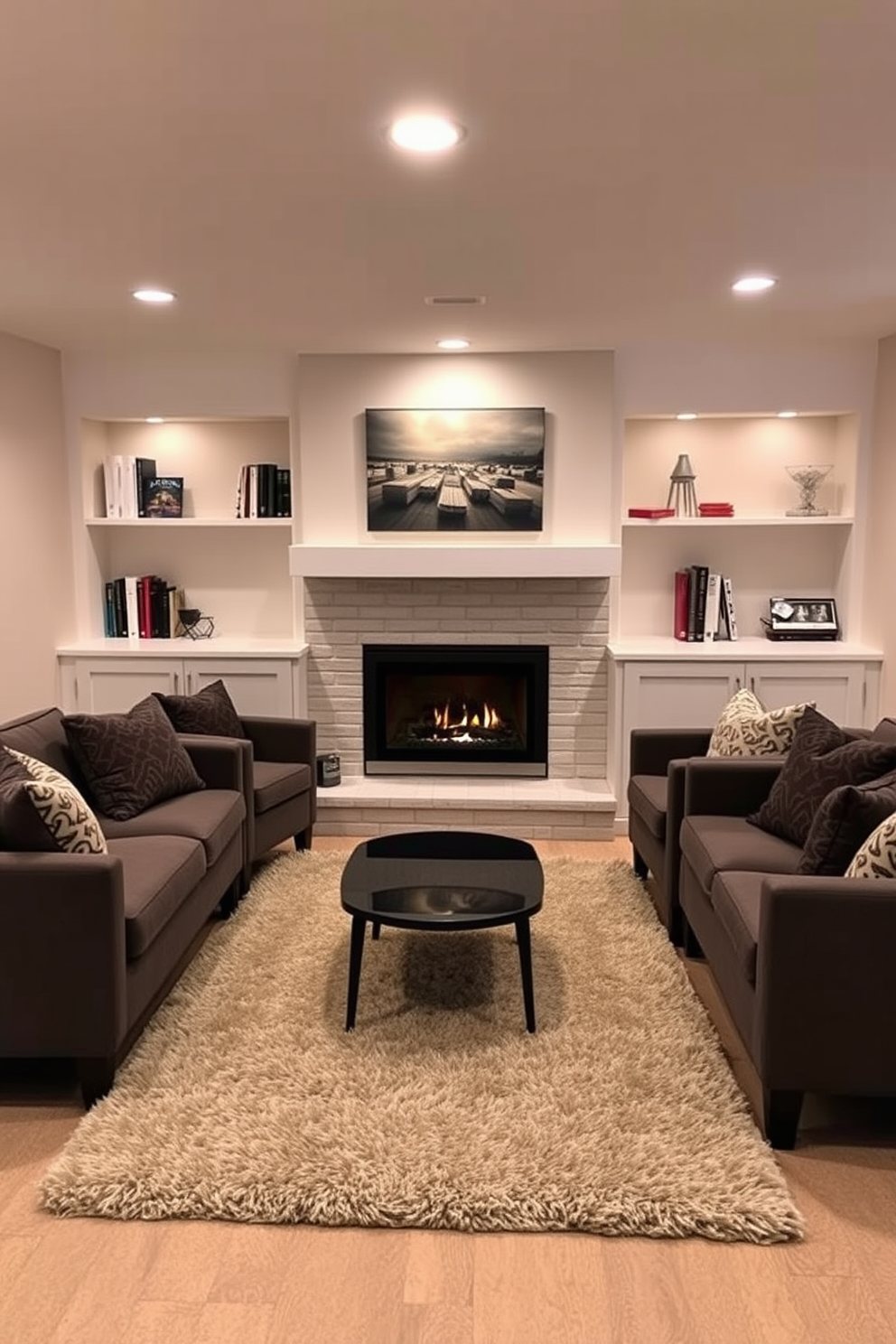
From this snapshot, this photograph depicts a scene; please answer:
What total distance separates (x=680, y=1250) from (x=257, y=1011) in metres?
1.44

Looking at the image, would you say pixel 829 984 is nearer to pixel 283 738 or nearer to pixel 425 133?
Answer: pixel 425 133

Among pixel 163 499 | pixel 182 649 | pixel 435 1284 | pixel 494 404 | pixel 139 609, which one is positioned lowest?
pixel 435 1284

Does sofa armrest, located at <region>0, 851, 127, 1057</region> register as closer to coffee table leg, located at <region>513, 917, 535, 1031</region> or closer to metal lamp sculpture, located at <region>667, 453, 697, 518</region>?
coffee table leg, located at <region>513, 917, 535, 1031</region>

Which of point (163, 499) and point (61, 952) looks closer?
point (61, 952)

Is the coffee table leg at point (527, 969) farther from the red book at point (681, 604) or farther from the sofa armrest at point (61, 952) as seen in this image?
the red book at point (681, 604)

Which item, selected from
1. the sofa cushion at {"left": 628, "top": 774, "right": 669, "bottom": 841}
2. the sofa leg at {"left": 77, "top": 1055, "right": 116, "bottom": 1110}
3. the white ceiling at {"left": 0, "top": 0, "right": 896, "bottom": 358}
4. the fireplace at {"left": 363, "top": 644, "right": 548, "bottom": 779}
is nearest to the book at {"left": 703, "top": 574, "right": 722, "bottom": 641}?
the fireplace at {"left": 363, "top": 644, "right": 548, "bottom": 779}

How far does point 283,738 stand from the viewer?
14.7ft

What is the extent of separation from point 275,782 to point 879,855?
2.53 m

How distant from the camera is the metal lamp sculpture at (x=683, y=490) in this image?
503 cm

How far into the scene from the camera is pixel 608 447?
491 centimetres

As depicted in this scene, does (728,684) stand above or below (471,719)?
above

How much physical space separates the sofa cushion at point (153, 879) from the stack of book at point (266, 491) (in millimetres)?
2346

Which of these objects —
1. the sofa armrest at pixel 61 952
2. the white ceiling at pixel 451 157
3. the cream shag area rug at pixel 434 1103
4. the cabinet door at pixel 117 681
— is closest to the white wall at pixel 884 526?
the white ceiling at pixel 451 157

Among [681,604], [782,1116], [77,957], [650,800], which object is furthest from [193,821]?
[681,604]
